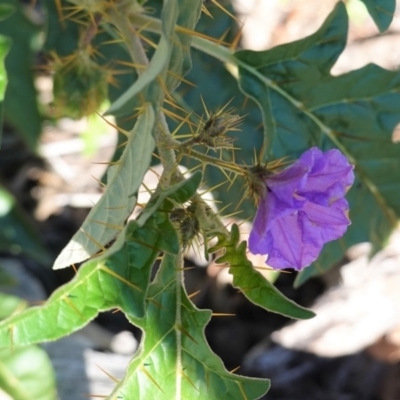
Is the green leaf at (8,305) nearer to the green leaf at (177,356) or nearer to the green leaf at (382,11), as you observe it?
the green leaf at (177,356)

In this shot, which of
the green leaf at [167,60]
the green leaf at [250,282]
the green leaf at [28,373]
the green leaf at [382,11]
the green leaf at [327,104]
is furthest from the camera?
the green leaf at [28,373]

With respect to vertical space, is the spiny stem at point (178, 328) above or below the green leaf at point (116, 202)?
below

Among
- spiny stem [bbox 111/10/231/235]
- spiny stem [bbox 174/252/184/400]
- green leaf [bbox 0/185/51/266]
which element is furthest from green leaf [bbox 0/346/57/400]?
spiny stem [bbox 111/10/231/235]

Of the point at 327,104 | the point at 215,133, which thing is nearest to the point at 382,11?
the point at 327,104

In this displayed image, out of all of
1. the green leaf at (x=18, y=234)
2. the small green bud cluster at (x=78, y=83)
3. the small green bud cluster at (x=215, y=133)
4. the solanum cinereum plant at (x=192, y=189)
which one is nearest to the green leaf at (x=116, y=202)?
the solanum cinereum plant at (x=192, y=189)

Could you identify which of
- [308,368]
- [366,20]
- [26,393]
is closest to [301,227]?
[26,393]

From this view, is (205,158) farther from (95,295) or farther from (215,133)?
(95,295)
